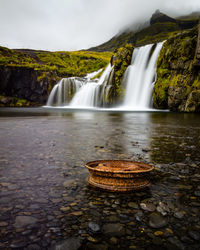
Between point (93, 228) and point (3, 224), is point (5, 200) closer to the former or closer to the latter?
point (3, 224)

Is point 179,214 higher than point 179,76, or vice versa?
point 179,76

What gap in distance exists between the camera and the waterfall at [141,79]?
40.3m

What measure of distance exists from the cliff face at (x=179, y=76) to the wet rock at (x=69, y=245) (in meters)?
32.0

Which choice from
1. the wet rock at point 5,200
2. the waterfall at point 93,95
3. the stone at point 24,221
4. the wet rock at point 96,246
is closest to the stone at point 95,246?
the wet rock at point 96,246

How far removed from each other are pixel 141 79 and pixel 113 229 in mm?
41791

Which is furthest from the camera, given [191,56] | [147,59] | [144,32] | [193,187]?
[144,32]

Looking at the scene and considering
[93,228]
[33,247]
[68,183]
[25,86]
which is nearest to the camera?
[33,247]

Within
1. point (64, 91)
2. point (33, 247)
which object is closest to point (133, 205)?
point (33, 247)

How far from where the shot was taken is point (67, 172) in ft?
15.6

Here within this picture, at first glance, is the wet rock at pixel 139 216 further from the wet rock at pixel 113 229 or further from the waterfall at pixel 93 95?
the waterfall at pixel 93 95

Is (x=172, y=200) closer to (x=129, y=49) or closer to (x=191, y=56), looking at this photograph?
(x=191, y=56)

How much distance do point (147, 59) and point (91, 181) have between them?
43876 millimetres

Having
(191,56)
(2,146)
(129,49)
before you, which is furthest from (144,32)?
(2,146)

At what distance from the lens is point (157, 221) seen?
283cm
